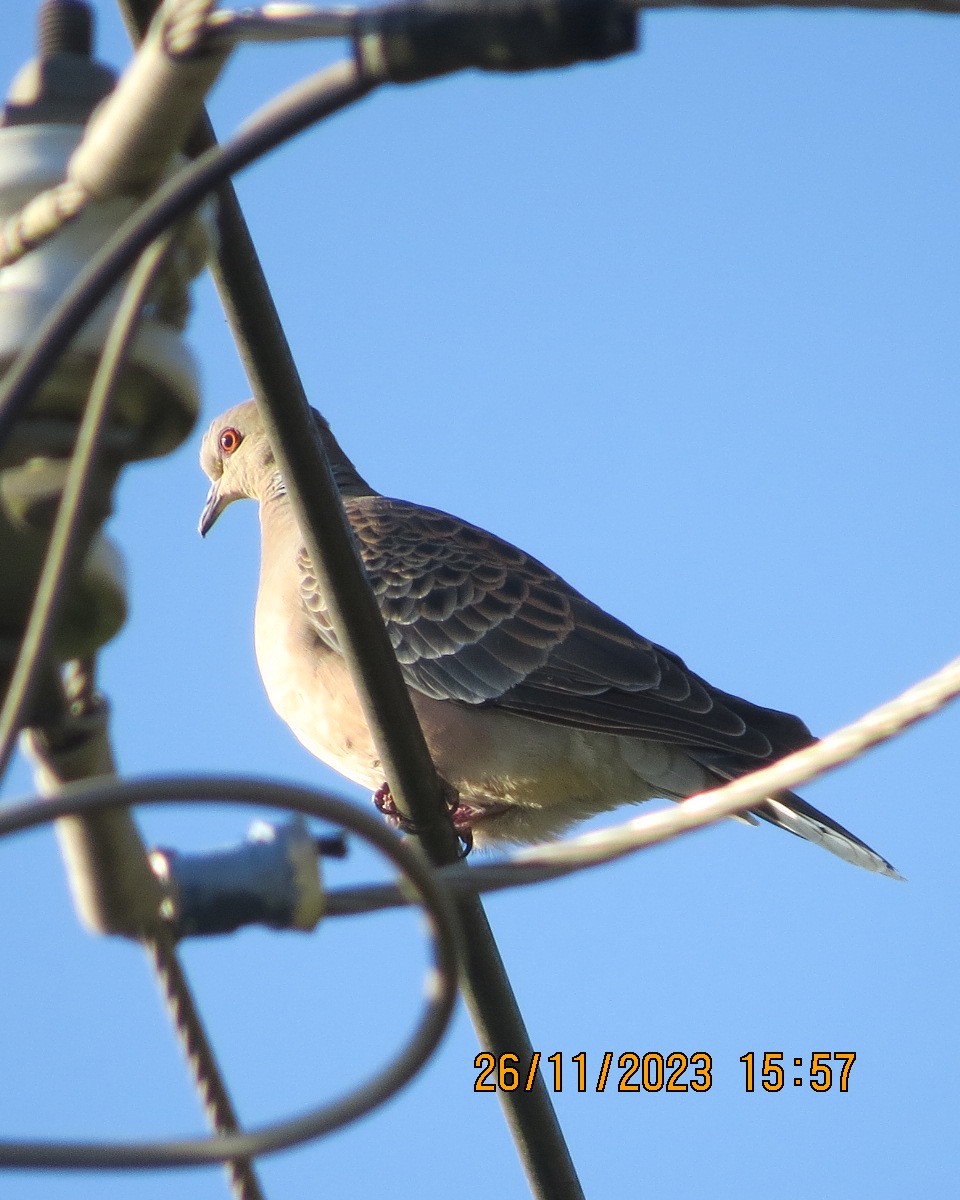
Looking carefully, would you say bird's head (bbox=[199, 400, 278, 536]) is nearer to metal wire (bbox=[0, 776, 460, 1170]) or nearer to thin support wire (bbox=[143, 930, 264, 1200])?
thin support wire (bbox=[143, 930, 264, 1200])

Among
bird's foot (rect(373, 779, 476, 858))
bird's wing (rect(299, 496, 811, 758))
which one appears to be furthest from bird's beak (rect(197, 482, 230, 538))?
bird's foot (rect(373, 779, 476, 858))

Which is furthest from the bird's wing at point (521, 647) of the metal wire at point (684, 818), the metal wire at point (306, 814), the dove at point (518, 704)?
the metal wire at point (306, 814)

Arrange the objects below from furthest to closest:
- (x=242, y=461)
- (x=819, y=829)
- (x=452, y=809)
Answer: (x=242, y=461), (x=452, y=809), (x=819, y=829)

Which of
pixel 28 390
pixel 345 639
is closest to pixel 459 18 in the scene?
pixel 28 390

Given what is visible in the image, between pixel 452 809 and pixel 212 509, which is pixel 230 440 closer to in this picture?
pixel 212 509

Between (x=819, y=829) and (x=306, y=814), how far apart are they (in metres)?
3.92

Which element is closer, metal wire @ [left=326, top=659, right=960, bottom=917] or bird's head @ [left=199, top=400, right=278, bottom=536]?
→ metal wire @ [left=326, top=659, right=960, bottom=917]

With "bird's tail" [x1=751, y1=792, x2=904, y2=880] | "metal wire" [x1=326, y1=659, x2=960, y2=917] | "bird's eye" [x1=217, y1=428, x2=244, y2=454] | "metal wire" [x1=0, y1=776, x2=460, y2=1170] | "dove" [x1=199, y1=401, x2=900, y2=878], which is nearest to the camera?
"metal wire" [x1=0, y1=776, x2=460, y2=1170]

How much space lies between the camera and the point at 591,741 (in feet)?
18.2

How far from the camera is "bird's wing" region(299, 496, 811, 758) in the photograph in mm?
5504

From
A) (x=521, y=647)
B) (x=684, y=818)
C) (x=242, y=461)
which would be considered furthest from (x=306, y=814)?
(x=242, y=461)

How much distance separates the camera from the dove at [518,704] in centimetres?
545

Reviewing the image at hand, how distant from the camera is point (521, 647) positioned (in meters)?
5.86

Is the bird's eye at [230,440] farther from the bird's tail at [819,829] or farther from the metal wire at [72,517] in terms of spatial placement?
the metal wire at [72,517]
